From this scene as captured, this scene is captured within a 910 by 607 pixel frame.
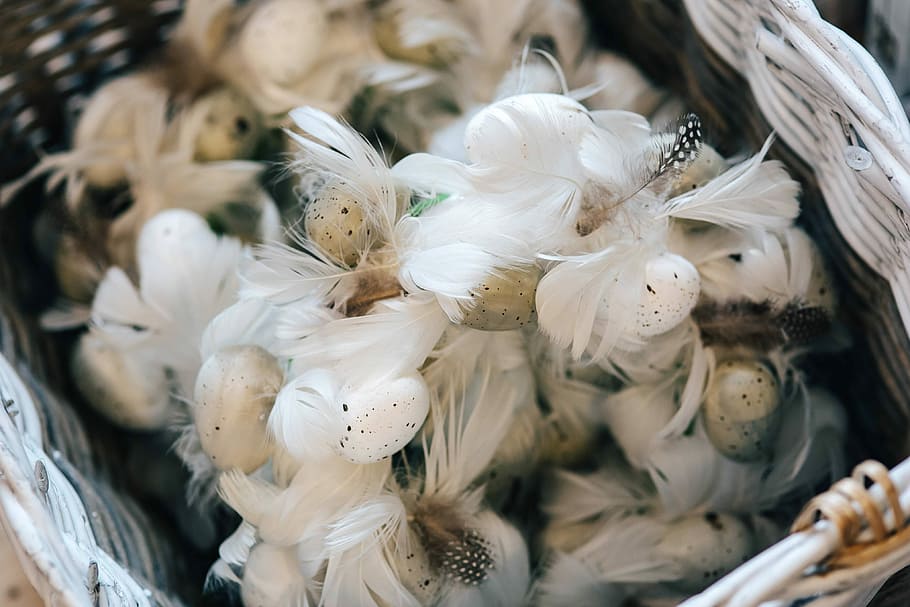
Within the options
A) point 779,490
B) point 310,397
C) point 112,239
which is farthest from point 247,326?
point 779,490

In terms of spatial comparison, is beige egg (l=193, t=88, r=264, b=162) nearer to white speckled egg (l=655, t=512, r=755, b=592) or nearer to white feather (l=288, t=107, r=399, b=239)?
white feather (l=288, t=107, r=399, b=239)

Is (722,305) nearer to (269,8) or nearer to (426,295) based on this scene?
(426,295)

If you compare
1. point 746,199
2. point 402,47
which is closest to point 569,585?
point 746,199

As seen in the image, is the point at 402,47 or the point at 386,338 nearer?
the point at 386,338

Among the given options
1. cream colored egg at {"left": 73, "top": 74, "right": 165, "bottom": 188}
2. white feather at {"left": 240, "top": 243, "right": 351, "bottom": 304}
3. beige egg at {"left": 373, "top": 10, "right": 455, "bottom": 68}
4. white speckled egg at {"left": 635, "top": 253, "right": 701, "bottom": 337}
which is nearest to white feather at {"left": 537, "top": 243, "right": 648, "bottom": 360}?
white speckled egg at {"left": 635, "top": 253, "right": 701, "bottom": 337}

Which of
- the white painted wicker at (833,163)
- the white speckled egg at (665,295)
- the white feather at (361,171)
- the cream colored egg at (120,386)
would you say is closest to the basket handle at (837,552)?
the white painted wicker at (833,163)

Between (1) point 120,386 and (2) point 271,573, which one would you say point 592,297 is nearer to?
(2) point 271,573

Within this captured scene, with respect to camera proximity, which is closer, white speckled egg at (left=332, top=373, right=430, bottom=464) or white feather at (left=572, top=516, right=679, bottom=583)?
white speckled egg at (left=332, top=373, right=430, bottom=464)
